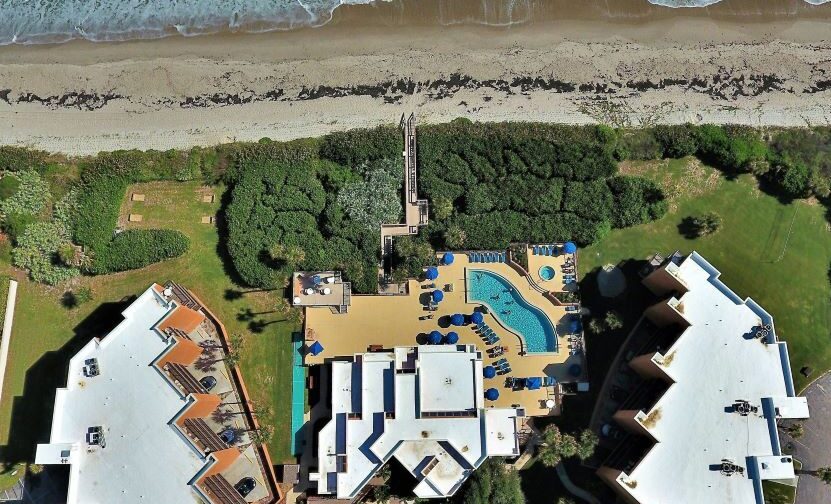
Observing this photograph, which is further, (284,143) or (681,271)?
(284,143)

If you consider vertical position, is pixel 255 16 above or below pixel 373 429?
above

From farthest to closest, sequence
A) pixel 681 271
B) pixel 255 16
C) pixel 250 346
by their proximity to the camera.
A: pixel 255 16
pixel 250 346
pixel 681 271

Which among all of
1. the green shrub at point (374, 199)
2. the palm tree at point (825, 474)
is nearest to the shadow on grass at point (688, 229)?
the palm tree at point (825, 474)

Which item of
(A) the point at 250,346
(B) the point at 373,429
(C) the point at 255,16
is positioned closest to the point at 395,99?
(C) the point at 255,16

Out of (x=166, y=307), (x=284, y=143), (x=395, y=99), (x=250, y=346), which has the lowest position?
(x=250, y=346)

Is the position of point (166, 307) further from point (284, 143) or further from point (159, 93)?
point (159, 93)

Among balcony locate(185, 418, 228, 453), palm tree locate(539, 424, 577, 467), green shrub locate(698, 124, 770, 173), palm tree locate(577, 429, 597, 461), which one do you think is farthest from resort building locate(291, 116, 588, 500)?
green shrub locate(698, 124, 770, 173)

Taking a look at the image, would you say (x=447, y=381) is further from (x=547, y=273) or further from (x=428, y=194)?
(x=428, y=194)
